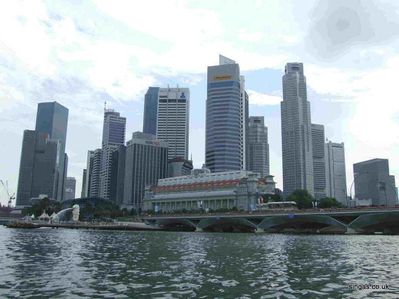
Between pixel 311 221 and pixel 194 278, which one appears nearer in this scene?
pixel 194 278

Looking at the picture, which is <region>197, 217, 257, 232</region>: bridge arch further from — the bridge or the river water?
the river water

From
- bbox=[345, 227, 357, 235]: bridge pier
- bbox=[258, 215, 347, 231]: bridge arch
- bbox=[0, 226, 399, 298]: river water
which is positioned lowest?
bbox=[0, 226, 399, 298]: river water

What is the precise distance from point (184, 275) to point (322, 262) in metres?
16.8

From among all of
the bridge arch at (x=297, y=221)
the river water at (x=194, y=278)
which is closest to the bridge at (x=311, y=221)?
the bridge arch at (x=297, y=221)

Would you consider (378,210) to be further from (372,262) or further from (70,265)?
(70,265)

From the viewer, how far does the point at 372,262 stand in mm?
45094

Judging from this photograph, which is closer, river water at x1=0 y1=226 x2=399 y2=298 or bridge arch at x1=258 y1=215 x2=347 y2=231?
river water at x1=0 y1=226 x2=399 y2=298

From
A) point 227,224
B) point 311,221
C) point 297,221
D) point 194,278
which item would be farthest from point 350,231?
point 194,278

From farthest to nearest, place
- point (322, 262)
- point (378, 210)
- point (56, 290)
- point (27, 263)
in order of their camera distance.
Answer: point (378, 210) < point (322, 262) < point (27, 263) < point (56, 290)

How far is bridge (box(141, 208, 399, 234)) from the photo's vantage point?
447 ft

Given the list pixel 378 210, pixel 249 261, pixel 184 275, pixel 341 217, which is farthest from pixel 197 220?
pixel 184 275

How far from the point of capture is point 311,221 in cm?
15638

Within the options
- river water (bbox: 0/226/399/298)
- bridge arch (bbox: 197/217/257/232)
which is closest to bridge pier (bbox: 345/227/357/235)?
bridge arch (bbox: 197/217/257/232)

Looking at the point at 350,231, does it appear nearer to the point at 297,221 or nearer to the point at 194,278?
the point at 297,221
